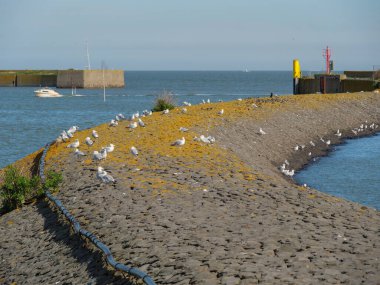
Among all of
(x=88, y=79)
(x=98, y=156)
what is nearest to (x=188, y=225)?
(x=98, y=156)

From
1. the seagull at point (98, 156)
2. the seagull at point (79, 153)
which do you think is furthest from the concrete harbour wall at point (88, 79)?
the seagull at point (98, 156)

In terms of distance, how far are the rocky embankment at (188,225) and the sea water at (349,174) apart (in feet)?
11.0

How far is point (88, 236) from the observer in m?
12.2

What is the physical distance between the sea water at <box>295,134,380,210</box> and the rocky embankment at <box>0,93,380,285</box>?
334cm

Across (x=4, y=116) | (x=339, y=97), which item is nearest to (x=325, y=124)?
(x=339, y=97)

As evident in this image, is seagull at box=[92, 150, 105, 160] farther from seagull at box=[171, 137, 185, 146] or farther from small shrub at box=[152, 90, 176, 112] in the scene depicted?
small shrub at box=[152, 90, 176, 112]

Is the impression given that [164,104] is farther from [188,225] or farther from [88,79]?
[88,79]

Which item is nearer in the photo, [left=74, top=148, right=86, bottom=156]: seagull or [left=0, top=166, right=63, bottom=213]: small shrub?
[left=0, top=166, right=63, bottom=213]: small shrub

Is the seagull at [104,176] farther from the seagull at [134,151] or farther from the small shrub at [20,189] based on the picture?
the seagull at [134,151]

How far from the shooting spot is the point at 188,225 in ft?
39.3

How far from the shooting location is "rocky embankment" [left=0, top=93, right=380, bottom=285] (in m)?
9.73

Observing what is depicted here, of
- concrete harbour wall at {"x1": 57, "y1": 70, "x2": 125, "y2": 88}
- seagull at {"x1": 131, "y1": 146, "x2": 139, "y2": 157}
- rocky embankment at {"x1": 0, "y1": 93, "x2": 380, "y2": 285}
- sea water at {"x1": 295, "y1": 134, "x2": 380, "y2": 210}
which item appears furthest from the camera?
concrete harbour wall at {"x1": 57, "y1": 70, "x2": 125, "y2": 88}

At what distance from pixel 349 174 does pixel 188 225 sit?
14.7m

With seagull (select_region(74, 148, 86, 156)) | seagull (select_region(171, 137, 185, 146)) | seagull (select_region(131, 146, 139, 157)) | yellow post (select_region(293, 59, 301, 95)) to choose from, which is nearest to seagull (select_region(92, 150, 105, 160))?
seagull (select_region(131, 146, 139, 157))
